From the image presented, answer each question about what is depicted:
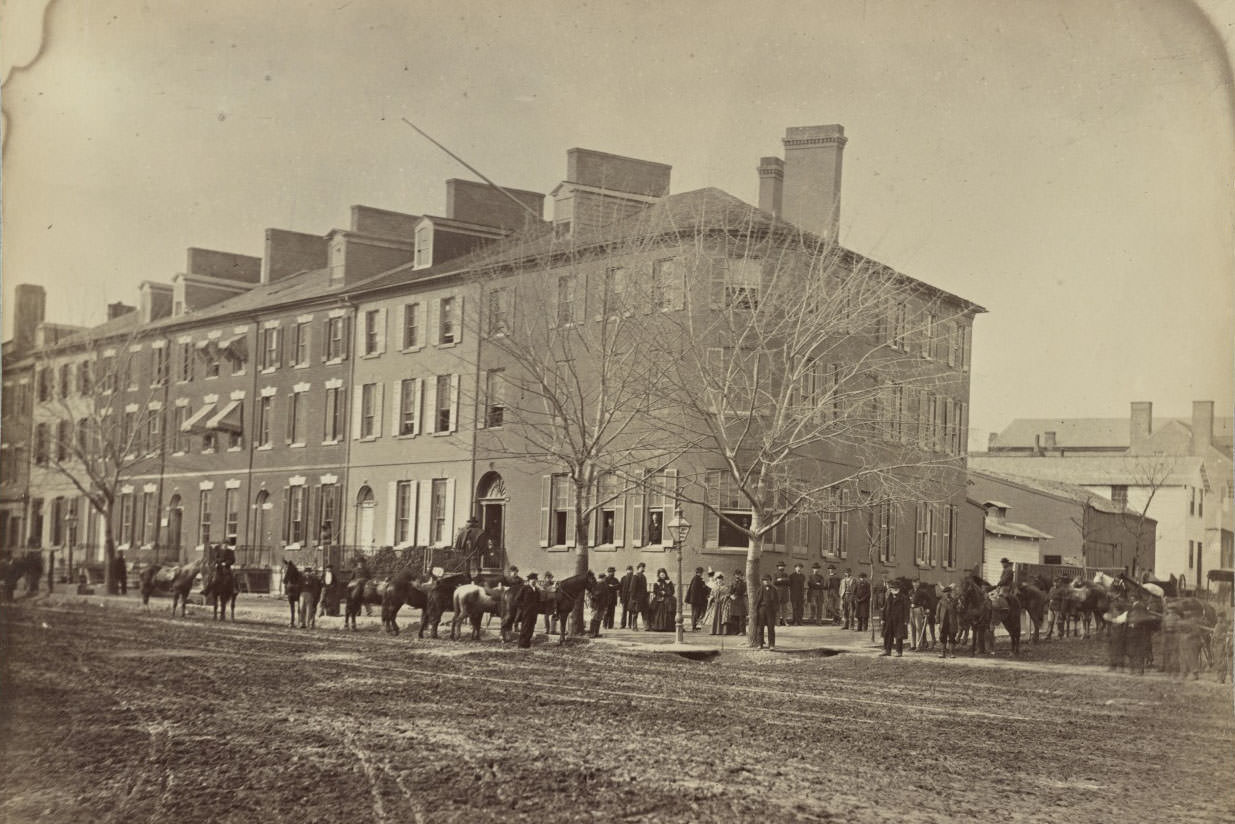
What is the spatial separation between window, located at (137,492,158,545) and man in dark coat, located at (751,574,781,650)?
4313 mm

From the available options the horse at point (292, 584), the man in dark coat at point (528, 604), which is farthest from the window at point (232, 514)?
the man in dark coat at point (528, 604)

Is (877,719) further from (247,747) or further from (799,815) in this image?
(247,747)

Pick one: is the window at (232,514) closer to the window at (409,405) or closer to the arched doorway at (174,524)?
the arched doorway at (174,524)

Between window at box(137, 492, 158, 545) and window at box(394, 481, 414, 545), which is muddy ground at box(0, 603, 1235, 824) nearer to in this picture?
window at box(137, 492, 158, 545)

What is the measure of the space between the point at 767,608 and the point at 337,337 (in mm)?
3875

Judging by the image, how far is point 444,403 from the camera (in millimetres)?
10688

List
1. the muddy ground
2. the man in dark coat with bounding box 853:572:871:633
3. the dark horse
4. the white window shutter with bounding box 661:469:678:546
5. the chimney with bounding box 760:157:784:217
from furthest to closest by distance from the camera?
the white window shutter with bounding box 661:469:678:546, the chimney with bounding box 760:157:784:217, the man in dark coat with bounding box 853:572:871:633, the dark horse, the muddy ground

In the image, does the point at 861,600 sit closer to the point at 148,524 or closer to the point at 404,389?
the point at 404,389

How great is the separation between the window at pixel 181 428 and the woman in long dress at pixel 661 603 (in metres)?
3.67

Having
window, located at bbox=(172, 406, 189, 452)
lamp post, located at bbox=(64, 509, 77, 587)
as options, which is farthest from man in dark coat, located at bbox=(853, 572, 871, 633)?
lamp post, located at bbox=(64, 509, 77, 587)

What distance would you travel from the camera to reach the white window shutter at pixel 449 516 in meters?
10.5

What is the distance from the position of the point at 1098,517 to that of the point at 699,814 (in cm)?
352

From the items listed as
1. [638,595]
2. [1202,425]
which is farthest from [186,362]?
[1202,425]

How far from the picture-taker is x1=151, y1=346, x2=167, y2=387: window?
34.5 feet
